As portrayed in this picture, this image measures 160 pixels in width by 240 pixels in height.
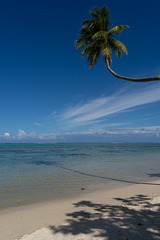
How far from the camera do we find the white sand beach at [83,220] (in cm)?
379

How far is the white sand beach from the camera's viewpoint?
3789 millimetres

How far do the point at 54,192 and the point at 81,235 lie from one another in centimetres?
496

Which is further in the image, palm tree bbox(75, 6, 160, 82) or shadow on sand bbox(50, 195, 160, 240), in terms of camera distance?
palm tree bbox(75, 6, 160, 82)

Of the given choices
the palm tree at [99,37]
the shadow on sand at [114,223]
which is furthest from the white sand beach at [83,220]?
the palm tree at [99,37]

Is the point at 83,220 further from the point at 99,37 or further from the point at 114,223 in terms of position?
the point at 99,37

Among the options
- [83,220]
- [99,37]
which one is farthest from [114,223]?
[99,37]

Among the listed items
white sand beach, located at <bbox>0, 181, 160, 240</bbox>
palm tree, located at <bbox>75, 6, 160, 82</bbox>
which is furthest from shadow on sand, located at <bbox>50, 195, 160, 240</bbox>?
palm tree, located at <bbox>75, 6, 160, 82</bbox>

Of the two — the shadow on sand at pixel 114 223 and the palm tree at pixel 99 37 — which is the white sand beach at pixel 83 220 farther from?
the palm tree at pixel 99 37

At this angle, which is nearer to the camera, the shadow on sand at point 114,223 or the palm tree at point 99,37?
the shadow on sand at point 114,223

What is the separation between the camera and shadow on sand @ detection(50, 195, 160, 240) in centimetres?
369

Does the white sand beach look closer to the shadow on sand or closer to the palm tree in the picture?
the shadow on sand

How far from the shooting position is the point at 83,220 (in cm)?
467

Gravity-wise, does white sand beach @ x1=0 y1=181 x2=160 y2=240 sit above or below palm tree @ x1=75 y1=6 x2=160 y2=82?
below

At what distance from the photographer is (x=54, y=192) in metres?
8.35
